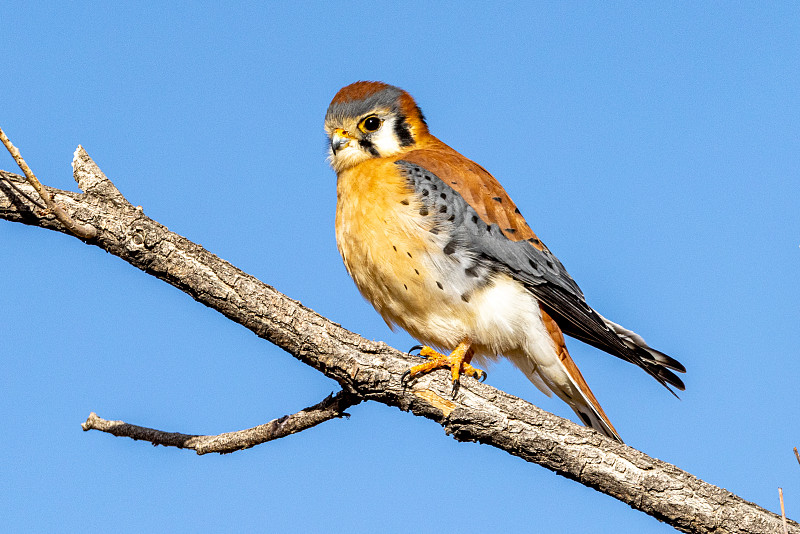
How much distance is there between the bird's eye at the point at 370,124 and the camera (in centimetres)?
505

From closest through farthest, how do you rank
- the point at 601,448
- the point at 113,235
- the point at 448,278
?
1. the point at 113,235
2. the point at 601,448
3. the point at 448,278

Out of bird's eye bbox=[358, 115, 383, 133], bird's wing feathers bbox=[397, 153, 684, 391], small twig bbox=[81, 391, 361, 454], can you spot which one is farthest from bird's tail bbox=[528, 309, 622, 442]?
bird's eye bbox=[358, 115, 383, 133]

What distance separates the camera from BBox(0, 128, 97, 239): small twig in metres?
3.10

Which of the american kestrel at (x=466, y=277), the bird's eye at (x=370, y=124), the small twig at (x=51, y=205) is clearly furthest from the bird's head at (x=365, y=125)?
the small twig at (x=51, y=205)

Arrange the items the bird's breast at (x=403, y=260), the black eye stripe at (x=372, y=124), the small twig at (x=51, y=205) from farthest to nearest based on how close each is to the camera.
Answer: the black eye stripe at (x=372, y=124) → the bird's breast at (x=403, y=260) → the small twig at (x=51, y=205)

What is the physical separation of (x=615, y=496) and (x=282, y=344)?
6.04ft

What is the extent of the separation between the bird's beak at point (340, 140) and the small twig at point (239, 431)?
179 cm

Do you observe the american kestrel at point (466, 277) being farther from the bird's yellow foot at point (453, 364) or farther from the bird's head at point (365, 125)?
the bird's head at point (365, 125)

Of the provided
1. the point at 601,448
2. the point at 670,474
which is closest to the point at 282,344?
the point at 601,448

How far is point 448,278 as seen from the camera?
4.30 metres

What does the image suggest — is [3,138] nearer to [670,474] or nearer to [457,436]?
[457,436]

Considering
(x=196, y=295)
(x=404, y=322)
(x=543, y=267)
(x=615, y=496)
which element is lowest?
(x=615, y=496)

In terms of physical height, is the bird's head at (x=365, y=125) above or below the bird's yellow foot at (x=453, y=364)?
above

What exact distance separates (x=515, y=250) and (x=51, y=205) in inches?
100.0
